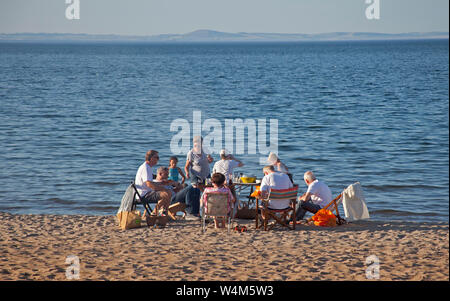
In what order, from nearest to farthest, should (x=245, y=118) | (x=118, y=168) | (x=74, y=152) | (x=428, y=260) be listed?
1. (x=428, y=260)
2. (x=118, y=168)
3. (x=74, y=152)
4. (x=245, y=118)

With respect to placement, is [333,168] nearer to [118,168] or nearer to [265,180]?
[118,168]

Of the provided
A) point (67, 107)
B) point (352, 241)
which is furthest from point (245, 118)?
point (352, 241)

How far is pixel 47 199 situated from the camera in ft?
45.2

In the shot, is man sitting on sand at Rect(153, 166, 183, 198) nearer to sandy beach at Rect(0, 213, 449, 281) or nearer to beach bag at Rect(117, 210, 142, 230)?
sandy beach at Rect(0, 213, 449, 281)

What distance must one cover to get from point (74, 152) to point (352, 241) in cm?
1512

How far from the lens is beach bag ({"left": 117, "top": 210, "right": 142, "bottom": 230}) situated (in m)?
9.61

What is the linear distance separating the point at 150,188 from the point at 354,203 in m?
3.52

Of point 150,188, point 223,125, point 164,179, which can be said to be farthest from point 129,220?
point 223,125

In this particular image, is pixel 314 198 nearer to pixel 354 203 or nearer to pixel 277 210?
pixel 354 203

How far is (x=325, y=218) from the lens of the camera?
970 cm

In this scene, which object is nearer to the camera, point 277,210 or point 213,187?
point 277,210

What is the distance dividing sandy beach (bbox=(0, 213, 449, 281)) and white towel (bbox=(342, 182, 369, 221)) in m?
0.17

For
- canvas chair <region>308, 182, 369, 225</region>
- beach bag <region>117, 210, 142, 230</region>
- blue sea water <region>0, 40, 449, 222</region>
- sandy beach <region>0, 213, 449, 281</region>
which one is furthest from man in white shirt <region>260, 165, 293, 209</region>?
blue sea water <region>0, 40, 449, 222</region>

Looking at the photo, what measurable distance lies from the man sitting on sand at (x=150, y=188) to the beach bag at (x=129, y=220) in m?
0.43
